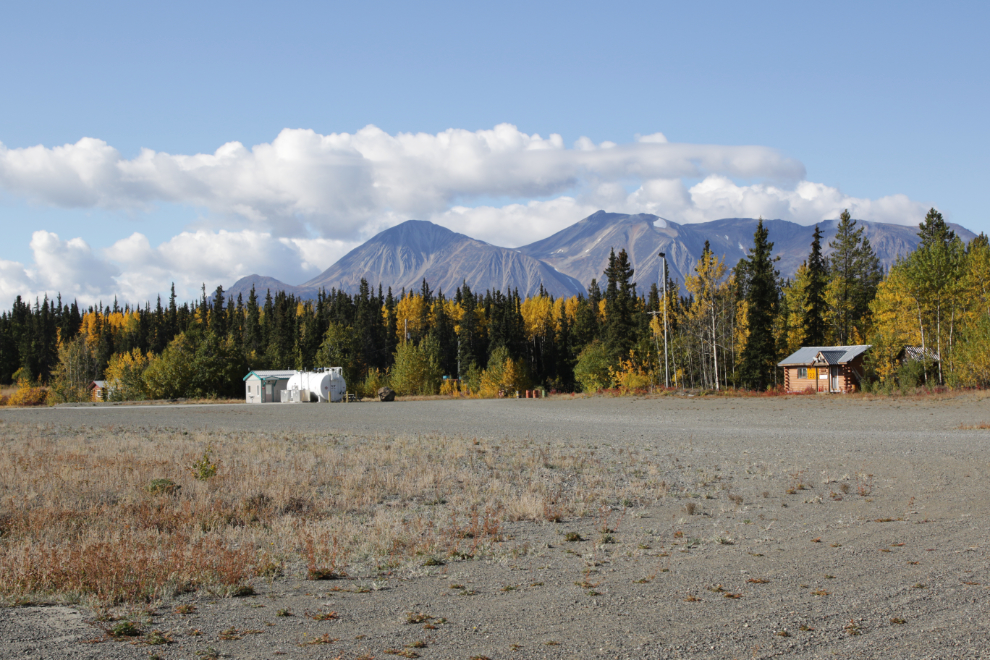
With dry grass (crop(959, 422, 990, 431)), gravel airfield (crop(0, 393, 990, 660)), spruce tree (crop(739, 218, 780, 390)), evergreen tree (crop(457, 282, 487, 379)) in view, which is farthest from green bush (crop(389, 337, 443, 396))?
gravel airfield (crop(0, 393, 990, 660))

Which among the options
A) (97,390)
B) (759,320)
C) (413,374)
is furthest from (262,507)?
(97,390)

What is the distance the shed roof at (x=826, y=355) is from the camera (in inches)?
2576

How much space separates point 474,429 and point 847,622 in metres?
27.0

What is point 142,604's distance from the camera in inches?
311

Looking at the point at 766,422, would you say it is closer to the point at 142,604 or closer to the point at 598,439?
the point at 598,439

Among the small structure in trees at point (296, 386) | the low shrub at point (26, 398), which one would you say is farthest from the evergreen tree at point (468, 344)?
the low shrub at point (26, 398)

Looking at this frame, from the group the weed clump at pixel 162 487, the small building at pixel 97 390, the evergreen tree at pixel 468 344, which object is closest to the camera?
the weed clump at pixel 162 487

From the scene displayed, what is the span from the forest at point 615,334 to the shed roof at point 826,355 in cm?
175

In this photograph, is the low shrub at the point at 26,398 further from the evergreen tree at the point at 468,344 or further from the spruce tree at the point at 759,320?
the spruce tree at the point at 759,320

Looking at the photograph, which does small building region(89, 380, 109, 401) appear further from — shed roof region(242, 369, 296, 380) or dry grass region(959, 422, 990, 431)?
dry grass region(959, 422, 990, 431)

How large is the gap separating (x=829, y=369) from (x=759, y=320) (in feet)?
24.4

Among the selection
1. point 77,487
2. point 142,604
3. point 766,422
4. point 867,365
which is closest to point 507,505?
point 142,604

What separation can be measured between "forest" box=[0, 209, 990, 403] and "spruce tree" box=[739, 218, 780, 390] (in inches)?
6.8

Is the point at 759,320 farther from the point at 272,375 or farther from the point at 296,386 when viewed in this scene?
the point at 272,375
